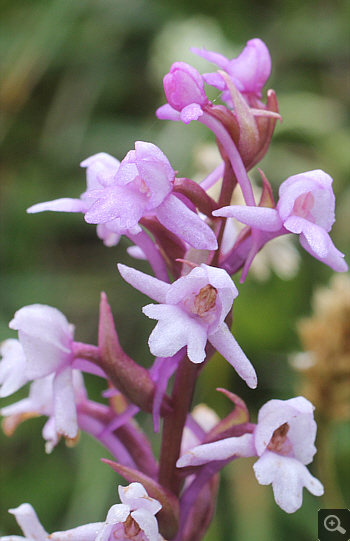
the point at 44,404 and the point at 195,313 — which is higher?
the point at 195,313

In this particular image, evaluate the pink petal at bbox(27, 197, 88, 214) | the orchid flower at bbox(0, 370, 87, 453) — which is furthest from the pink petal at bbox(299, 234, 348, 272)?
the orchid flower at bbox(0, 370, 87, 453)

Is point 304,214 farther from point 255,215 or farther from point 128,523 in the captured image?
point 128,523

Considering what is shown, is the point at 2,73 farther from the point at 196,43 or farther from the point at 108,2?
the point at 196,43

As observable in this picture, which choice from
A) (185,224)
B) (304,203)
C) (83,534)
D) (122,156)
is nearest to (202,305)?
(185,224)

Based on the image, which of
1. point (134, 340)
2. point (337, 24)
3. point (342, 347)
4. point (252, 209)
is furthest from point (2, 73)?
point (252, 209)

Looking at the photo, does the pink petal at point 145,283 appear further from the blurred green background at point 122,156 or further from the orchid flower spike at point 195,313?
the blurred green background at point 122,156
